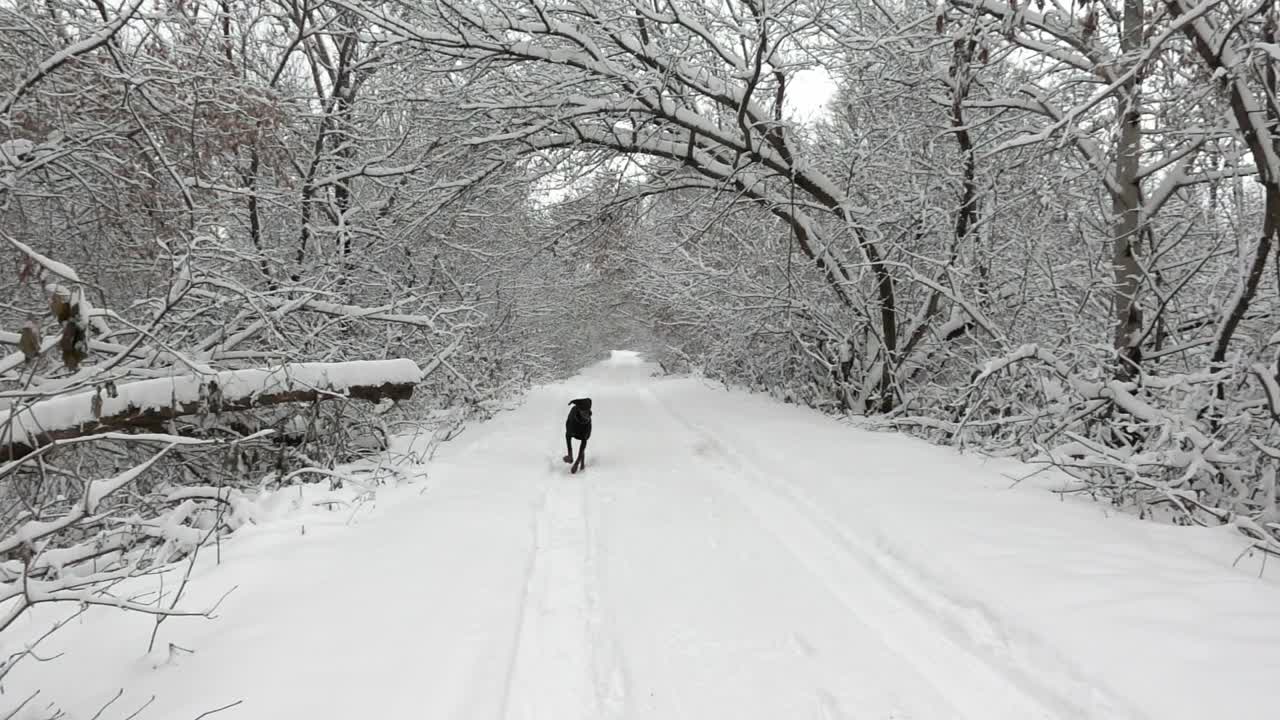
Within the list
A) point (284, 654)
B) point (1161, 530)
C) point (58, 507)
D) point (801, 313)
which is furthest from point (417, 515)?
point (801, 313)

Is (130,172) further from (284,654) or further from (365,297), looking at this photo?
(365,297)

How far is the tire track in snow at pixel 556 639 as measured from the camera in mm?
2404

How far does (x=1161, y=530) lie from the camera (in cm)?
398

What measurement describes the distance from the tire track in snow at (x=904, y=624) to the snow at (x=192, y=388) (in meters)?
3.74

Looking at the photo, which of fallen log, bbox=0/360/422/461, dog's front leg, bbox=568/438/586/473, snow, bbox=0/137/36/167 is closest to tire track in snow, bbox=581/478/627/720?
fallen log, bbox=0/360/422/461

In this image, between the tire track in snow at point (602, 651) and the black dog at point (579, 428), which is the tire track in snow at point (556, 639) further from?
the black dog at point (579, 428)

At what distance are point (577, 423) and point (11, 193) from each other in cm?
526

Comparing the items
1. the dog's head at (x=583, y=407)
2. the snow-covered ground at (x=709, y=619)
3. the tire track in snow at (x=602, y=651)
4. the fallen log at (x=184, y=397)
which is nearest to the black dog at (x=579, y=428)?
the dog's head at (x=583, y=407)

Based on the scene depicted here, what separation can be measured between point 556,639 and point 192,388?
312 cm

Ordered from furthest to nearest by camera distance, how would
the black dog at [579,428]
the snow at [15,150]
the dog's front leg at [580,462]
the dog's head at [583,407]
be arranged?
the dog's head at [583,407] < the black dog at [579,428] < the dog's front leg at [580,462] < the snow at [15,150]

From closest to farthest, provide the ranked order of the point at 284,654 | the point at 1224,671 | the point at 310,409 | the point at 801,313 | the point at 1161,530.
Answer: the point at 1224,671 → the point at 284,654 → the point at 1161,530 → the point at 310,409 → the point at 801,313

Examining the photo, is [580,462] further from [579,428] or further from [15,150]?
[15,150]

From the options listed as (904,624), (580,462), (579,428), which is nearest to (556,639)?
(904,624)

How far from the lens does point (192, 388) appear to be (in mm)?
3922
